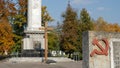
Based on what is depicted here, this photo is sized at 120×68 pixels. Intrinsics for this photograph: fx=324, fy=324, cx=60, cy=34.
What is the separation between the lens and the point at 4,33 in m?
45.9

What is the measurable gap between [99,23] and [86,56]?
69832 mm

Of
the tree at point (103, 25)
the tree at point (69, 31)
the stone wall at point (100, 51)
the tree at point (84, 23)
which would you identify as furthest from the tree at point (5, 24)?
Answer: the tree at point (103, 25)

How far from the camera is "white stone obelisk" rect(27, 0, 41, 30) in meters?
44.2

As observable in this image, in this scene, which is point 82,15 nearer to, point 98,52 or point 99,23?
point 99,23

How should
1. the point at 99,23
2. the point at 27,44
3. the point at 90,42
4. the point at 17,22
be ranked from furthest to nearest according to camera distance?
1. the point at 99,23
2. the point at 17,22
3. the point at 27,44
4. the point at 90,42

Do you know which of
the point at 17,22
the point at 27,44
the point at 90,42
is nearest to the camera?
the point at 90,42

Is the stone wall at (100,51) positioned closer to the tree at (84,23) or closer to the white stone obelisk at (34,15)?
the white stone obelisk at (34,15)

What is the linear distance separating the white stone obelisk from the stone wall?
2986cm

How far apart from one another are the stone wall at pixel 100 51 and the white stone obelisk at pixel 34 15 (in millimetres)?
29863

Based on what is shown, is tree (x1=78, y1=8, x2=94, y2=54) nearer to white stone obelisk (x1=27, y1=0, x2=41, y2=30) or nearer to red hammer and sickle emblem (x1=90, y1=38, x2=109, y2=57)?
white stone obelisk (x1=27, y1=0, x2=41, y2=30)

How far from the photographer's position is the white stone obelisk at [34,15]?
44.2m

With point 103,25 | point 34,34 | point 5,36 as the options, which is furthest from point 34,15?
point 103,25

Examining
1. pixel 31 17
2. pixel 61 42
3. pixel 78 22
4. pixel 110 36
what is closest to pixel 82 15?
pixel 78 22

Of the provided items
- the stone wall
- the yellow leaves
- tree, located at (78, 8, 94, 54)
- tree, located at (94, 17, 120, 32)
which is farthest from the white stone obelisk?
tree, located at (94, 17, 120, 32)
